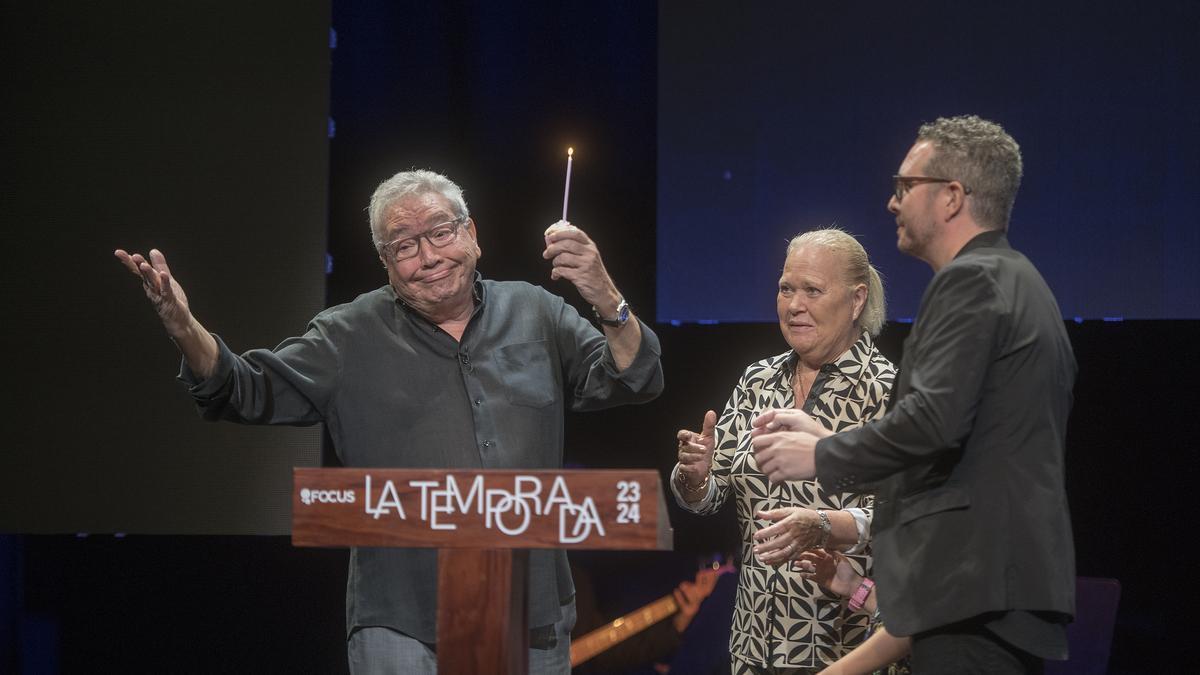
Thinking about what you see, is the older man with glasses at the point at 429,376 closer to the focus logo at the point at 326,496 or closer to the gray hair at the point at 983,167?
the focus logo at the point at 326,496

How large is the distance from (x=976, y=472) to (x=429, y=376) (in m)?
1.11

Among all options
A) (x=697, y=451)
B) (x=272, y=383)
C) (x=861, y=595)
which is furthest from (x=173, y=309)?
(x=861, y=595)

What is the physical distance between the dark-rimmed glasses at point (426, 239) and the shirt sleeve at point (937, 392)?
96 centimetres

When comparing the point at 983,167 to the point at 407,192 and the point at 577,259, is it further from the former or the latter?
the point at 407,192

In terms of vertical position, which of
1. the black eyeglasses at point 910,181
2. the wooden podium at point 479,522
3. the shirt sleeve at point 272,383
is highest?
the black eyeglasses at point 910,181

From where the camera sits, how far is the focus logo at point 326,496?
1.73 metres

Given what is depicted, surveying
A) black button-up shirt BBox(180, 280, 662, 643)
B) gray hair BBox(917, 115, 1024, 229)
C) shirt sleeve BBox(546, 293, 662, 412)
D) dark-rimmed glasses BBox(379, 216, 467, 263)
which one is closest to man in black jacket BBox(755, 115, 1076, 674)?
gray hair BBox(917, 115, 1024, 229)

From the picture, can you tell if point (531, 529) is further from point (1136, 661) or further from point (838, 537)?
point (1136, 661)

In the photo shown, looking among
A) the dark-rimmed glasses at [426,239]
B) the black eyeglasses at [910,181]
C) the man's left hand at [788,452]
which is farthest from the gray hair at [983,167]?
the dark-rimmed glasses at [426,239]

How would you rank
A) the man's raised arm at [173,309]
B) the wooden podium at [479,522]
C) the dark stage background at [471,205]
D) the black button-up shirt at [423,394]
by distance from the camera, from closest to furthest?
the wooden podium at [479,522] → the man's raised arm at [173,309] → the black button-up shirt at [423,394] → the dark stage background at [471,205]

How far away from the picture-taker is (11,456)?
3920mm

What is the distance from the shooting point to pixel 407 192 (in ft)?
8.13

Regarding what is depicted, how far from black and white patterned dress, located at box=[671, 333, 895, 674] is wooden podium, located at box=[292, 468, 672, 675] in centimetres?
80

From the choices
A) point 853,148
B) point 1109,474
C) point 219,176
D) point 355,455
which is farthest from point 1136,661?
point 219,176
